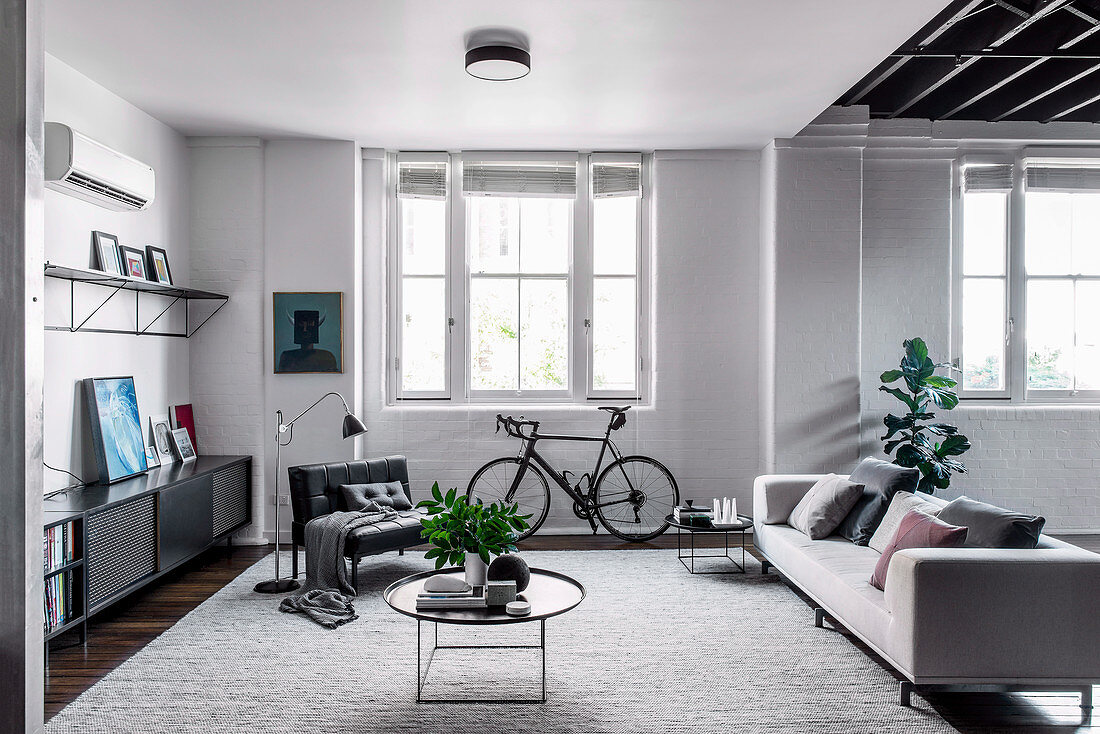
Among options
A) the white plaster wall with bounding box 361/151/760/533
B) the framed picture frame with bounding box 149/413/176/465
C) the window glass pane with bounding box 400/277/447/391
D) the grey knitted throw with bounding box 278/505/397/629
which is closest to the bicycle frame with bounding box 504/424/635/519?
the white plaster wall with bounding box 361/151/760/533

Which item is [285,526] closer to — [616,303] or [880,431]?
[616,303]

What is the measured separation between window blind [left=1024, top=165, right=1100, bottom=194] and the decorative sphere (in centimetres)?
528

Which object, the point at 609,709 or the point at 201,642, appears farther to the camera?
the point at 201,642

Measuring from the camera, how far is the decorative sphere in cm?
330

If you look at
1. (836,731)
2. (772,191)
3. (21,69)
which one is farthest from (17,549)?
(772,191)

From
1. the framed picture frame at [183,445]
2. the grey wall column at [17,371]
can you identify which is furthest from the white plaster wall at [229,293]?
the grey wall column at [17,371]

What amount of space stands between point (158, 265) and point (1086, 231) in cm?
698

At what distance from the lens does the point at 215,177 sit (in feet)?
19.0

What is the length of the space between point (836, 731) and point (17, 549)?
106 inches

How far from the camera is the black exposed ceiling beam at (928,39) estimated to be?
405 cm

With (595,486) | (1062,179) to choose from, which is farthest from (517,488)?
(1062,179)

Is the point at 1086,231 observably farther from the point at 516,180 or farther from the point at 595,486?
the point at 516,180

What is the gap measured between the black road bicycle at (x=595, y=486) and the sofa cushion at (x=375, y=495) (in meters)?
0.92

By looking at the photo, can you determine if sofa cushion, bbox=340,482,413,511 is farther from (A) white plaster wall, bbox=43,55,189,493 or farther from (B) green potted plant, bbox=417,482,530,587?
(B) green potted plant, bbox=417,482,530,587
